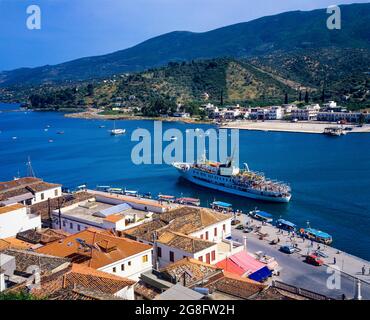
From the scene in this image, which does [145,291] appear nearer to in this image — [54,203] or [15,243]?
[15,243]

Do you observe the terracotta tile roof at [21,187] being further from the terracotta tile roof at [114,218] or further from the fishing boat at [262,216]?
the fishing boat at [262,216]

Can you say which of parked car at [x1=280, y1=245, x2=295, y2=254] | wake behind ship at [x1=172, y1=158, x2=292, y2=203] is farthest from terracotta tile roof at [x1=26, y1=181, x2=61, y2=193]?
wake behind ship at [x1=172, y1=158, x2=292, y2=203]

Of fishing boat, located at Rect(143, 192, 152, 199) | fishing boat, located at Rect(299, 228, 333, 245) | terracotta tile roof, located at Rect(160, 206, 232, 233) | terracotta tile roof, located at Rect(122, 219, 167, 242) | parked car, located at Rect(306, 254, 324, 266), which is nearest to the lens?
terracotta tile roof, located at Rect(122, 219, 167, 242)

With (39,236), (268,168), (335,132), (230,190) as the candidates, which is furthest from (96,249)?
(335,132)

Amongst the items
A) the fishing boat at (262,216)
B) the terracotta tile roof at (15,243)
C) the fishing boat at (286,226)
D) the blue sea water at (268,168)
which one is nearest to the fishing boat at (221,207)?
the blue sea water at (268,168)

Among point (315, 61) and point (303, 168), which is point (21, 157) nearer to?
point (303, 168)

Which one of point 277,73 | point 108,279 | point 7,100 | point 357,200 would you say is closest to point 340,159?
point 357,200

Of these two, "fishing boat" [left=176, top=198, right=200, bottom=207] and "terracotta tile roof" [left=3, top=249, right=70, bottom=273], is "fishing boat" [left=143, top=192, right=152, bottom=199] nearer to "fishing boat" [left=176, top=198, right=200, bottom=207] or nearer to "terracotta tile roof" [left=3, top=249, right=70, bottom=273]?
"fishing boat" [left=176, top=198, right=200, bottom=207]
